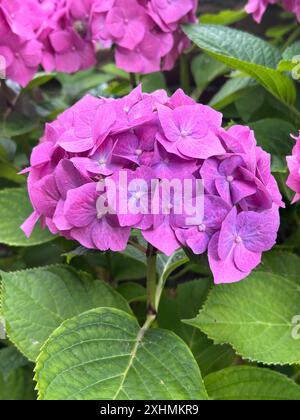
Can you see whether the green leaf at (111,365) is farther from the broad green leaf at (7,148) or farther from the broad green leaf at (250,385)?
the broad green leaf at (7,148)

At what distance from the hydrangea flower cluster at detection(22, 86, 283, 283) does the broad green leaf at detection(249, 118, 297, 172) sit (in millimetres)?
252

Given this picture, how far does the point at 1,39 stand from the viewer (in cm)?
100

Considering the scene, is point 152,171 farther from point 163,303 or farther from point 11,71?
point 11,71

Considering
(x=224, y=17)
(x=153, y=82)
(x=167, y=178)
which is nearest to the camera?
(x=167, y=178)

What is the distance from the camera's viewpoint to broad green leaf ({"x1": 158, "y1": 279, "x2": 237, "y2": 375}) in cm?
90

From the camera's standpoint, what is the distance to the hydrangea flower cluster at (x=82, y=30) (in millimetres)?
999

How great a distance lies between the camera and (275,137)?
3.23ft

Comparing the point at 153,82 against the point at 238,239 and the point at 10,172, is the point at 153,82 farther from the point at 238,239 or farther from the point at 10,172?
the point at 238,239

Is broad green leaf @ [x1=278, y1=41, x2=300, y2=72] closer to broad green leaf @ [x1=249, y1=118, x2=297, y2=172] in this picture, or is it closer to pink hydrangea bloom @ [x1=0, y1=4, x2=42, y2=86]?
broad green leaf @ [x1=249, y1=118, x2=297, y2=172]

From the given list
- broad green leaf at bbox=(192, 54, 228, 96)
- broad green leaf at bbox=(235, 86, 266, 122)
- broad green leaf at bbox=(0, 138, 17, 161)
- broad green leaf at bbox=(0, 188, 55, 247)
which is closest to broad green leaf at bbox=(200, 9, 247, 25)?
broad green leaf at bbox=(192, 54, 228, 96)

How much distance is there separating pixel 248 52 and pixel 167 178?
0.48 meters

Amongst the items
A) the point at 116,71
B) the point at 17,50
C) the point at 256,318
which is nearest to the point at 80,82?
the point at 116,71

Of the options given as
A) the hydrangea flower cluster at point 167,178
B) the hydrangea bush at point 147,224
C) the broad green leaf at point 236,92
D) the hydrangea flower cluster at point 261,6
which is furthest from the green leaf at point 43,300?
the hydrangea flower cluster at point 261,6

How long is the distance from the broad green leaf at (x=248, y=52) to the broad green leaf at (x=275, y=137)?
4 centimetres
